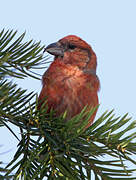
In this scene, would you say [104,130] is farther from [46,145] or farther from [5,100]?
[5,100]

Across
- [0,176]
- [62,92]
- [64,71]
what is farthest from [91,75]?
[0,176]

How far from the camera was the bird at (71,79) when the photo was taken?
2.32m

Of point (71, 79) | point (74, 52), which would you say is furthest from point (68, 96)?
point (74, 52)

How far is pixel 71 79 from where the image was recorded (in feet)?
7.95

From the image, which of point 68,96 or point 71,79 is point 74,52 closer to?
point 71,79

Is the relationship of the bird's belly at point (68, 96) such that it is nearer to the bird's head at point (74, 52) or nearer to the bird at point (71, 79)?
the bird at point (71, 79)

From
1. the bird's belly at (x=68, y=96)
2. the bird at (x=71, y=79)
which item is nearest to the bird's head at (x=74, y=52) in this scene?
the bird at (x=71, y=79)

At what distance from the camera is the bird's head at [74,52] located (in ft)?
9.00

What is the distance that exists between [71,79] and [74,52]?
517 millimetres

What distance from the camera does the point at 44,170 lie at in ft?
4.56

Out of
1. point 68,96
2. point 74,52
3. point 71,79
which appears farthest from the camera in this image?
point 74,52

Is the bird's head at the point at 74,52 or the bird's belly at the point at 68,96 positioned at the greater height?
the bird's head at the point at 74,52

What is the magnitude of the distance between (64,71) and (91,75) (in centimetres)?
24

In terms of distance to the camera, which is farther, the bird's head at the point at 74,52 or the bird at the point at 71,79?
the bird's head at the point at 74,52
